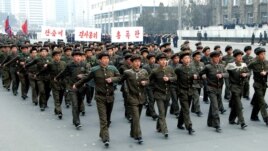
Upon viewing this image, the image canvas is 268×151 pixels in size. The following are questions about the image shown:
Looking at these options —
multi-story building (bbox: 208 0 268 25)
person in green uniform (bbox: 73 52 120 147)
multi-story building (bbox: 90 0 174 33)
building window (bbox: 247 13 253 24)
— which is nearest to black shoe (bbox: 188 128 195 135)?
person in green uniform (bbox: 73 52 120 147)

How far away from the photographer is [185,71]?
8.86 metres

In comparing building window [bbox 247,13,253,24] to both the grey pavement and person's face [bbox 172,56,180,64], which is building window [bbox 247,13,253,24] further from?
person's face [bbox 172,56,180,64]

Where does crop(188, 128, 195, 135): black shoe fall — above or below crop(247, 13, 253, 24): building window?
below

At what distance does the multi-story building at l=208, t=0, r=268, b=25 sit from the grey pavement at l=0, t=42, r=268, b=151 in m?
50.6

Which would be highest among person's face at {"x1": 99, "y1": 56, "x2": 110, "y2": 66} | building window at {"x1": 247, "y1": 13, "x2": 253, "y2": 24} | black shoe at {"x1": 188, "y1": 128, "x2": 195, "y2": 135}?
building window at {"x1": 247, "y1": 13, "x2": 253, "y2": 24}

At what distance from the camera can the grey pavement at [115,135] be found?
25.4 feet

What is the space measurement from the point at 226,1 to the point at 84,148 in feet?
208

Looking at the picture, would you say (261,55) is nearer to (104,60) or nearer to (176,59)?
(176,59)

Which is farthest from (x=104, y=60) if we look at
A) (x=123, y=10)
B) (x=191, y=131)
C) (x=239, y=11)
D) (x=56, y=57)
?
(x=123, y=10)

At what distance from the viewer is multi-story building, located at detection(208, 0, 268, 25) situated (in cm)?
5891

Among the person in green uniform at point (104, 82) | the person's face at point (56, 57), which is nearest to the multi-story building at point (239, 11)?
the person's face at point (56, 57)

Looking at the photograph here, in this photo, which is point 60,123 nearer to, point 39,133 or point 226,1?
point 39,133

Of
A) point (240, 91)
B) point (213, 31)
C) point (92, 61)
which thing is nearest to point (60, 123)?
point (92, 61)

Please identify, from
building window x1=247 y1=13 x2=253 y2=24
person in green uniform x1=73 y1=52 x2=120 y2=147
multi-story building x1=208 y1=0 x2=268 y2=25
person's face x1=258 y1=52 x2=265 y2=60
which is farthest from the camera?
building window x1=247 y1=13 x2=253 y2=24
